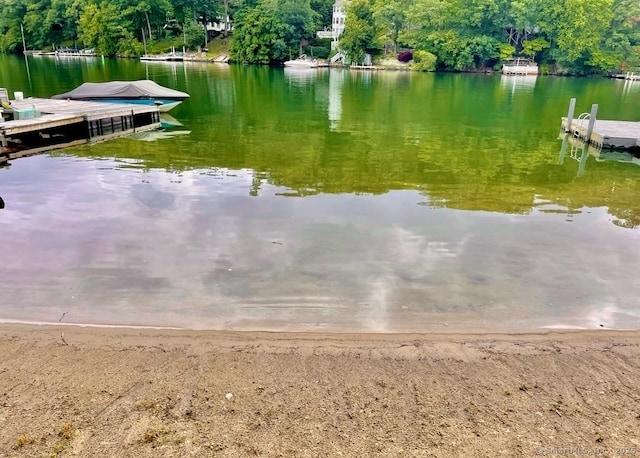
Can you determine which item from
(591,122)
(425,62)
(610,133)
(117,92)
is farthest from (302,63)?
(610,133)

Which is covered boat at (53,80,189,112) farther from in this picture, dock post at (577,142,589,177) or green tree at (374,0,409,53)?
green tree at (374,0,409,53)

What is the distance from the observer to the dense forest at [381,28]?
74.8 m

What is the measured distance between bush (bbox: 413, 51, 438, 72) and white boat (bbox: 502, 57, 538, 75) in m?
11.0

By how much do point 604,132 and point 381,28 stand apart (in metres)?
68.4

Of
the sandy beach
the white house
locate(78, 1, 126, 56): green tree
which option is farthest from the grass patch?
locate(78, 1, 126, 56): green tree

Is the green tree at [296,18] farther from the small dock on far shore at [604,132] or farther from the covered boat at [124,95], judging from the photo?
the small dock on far shore at [604,132]

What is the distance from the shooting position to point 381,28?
270ft

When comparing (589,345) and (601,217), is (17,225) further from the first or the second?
(601,217)

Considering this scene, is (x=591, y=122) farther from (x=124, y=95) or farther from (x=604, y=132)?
(x=124, y=95)

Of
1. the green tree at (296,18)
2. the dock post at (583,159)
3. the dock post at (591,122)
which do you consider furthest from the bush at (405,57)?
the dock post at (583,159)

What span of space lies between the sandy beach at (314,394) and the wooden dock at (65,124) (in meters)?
15.1

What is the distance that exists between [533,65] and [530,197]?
244 ft

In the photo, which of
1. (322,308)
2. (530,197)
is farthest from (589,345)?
(530,197)

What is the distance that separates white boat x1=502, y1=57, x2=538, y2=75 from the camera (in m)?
74.8
